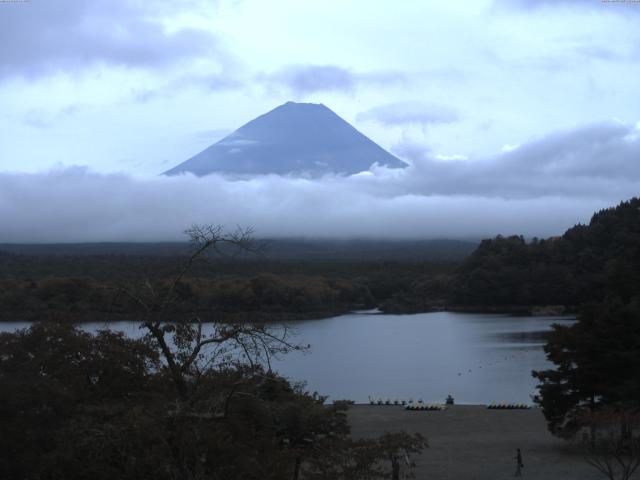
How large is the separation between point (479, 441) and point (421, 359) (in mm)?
19174

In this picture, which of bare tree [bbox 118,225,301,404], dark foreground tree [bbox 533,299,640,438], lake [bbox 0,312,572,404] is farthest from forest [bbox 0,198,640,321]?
bare tree [bbox 118,225,301,404]

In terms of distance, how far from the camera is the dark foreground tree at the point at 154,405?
523cm

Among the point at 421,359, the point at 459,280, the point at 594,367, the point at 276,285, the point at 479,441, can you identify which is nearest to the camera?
the point at 594,367

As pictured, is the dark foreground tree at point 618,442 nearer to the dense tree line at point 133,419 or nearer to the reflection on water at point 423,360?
the dense tree line at point 133,419

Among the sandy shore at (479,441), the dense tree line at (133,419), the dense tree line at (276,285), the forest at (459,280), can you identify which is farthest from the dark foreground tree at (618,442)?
the forest at (459,280)

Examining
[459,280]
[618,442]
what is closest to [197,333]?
[618,442]

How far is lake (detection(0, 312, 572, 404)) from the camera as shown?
2691cm

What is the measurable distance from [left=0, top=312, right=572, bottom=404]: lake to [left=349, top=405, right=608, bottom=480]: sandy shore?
2912mm

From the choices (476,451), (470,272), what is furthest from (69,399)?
(470,272)

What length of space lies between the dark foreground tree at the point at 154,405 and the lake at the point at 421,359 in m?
8.87

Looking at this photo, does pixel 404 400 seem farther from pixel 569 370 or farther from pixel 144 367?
pixel 144 367

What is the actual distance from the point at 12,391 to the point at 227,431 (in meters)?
2.41

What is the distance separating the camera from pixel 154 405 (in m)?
5.56

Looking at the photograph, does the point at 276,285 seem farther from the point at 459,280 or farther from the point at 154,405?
the point at 154,405
